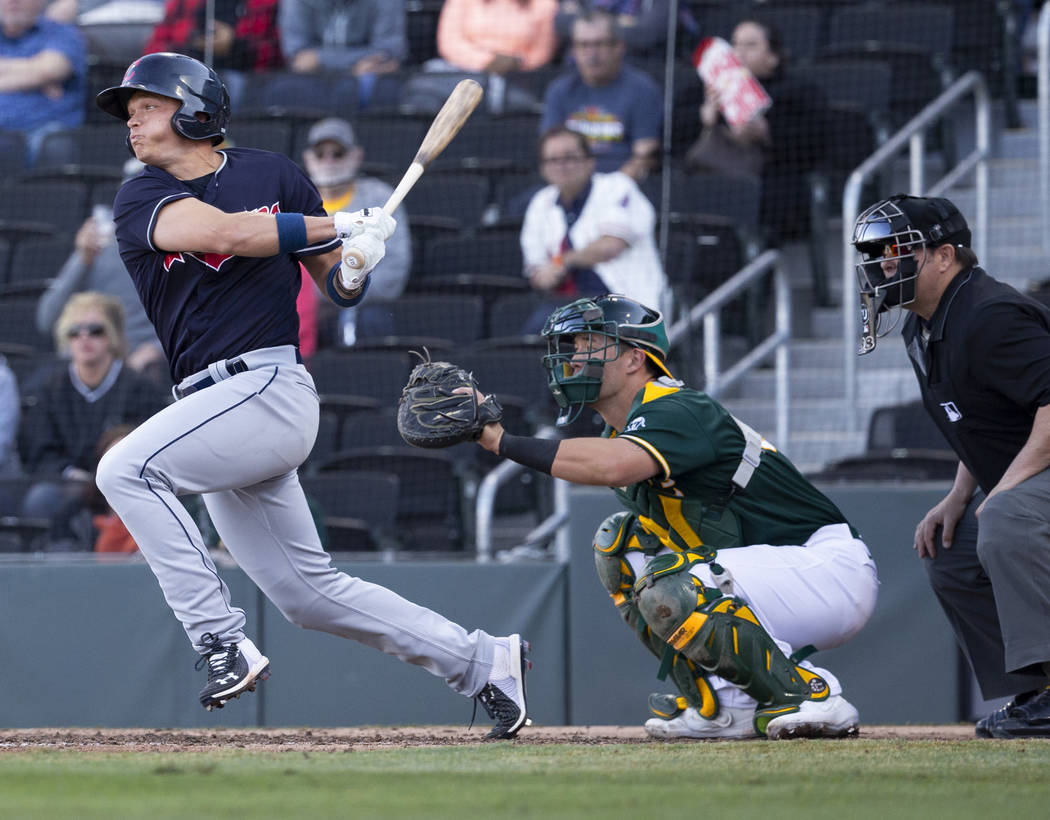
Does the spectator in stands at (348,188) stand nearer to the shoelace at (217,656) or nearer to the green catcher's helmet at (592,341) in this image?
the green catcher's helmet at (592,341)

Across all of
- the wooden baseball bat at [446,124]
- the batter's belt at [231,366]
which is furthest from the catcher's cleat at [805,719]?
the wooden baseball bat at [446,124]

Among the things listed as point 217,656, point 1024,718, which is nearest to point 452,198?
point 1024,718

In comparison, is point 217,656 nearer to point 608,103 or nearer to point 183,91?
point 183,91

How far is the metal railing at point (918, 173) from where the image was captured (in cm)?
689

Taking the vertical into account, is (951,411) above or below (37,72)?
below

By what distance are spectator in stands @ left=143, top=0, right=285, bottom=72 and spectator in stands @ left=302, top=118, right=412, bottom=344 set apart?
177 centimetres

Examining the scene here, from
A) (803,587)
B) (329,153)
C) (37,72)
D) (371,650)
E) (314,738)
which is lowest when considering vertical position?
(371,650)

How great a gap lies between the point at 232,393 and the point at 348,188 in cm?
434

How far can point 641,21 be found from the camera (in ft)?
29.4

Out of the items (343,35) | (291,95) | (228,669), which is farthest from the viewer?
(343,35)

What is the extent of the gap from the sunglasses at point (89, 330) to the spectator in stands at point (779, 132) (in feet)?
10.0

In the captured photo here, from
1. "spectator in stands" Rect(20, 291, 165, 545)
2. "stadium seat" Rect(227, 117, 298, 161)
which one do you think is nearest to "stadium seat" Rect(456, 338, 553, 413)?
"spectator in stands" Rect(20, 291, 165, 545)

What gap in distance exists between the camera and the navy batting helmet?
13.2ft

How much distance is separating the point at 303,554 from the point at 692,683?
1143 millimetres
